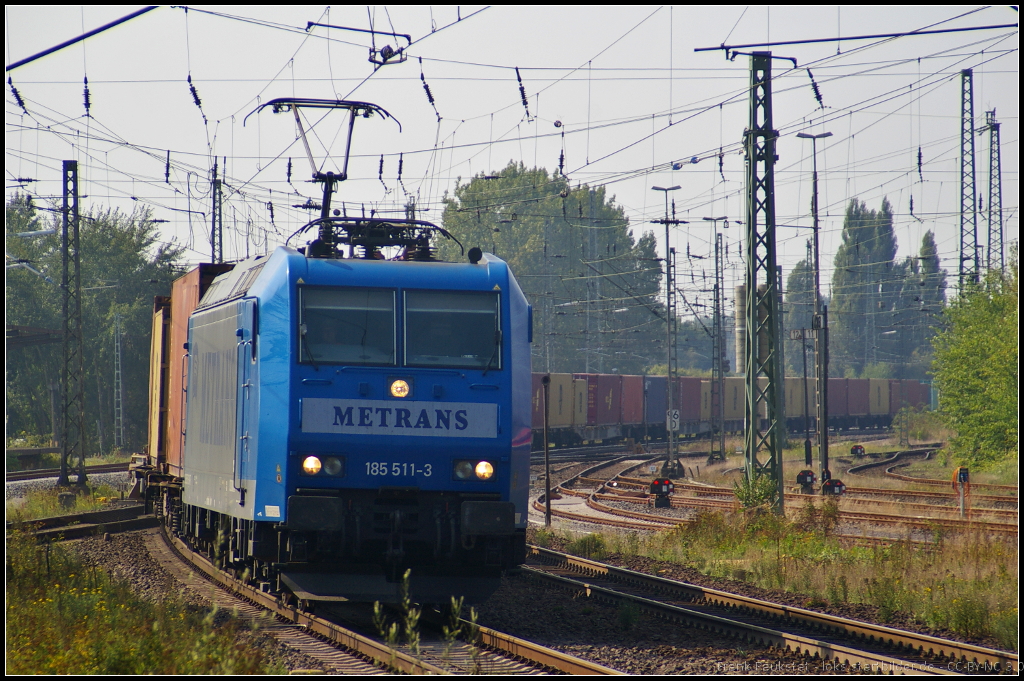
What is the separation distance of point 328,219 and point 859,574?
8.25 m

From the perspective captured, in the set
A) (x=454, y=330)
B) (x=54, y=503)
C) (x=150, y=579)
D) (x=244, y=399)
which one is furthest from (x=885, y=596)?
(x=54, y=503)

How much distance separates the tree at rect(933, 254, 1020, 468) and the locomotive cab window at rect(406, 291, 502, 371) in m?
23.1

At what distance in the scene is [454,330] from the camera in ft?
32.2

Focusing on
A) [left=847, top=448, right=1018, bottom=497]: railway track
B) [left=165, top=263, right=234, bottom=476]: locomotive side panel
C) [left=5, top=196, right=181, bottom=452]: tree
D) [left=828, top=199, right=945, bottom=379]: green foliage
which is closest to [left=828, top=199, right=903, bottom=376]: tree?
[left=828, top=199, right=945, bottom=379]: green foliage

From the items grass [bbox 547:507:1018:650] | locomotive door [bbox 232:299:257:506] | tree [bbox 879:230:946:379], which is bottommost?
grass [bbox 547:507:1018:650]

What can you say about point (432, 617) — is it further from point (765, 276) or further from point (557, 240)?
point (557, 240)

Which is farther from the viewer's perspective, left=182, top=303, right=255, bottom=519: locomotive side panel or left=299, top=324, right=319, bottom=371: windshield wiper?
left=182, top=303, right=255, bottom=519: locomotive side panel

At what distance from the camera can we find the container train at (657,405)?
153 ft

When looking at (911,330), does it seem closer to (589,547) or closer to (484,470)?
(589,547)

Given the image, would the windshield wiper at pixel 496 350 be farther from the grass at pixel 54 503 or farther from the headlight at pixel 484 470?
the grass at pixel 54 503

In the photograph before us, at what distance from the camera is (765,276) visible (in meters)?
18.1

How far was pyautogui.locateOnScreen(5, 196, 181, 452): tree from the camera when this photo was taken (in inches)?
1884

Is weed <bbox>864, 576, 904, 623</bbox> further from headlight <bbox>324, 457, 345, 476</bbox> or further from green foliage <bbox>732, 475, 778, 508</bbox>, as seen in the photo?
headlight <bbox>324, 457, 345, 476</bbox>

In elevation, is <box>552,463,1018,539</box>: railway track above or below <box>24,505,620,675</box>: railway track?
below
